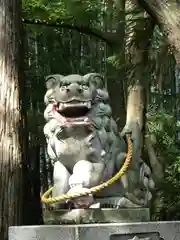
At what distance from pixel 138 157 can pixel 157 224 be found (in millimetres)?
705

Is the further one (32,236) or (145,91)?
(145,91)

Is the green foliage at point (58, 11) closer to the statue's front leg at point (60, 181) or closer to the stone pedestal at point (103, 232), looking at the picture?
the statue's front leg at point (60, 181)

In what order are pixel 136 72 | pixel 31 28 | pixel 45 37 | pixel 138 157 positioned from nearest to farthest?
pixel 138 157, pixel 136 72, pixel 31 28, pixel 45 37

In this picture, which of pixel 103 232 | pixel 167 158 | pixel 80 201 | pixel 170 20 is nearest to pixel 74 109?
pixel 80 201

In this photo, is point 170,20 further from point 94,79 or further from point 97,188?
point 97,188

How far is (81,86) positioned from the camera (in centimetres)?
353

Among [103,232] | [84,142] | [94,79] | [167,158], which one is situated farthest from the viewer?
[167,158]

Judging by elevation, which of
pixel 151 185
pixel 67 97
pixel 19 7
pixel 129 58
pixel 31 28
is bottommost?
pixel 151 185

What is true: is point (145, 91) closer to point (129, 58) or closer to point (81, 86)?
point (129, 58)

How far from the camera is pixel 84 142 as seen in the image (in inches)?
136

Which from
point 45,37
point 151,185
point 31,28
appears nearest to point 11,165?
point 151,185

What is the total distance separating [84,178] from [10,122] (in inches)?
80.9

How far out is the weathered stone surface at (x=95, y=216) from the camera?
3.27 metres

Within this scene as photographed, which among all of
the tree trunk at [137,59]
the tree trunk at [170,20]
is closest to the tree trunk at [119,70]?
the tree trunk at [137,59]
